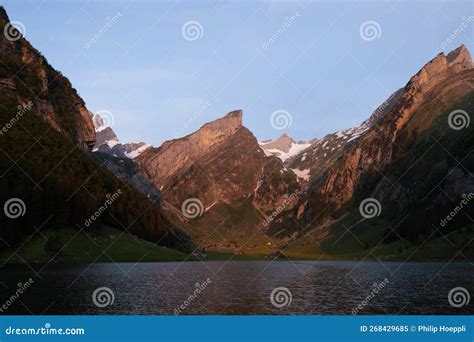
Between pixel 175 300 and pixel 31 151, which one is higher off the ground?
pixel 175 300

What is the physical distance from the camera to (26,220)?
152 metres

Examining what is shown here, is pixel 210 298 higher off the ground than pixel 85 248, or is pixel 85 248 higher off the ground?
pixel 210 298

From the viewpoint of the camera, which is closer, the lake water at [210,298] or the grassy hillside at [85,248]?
the lake water at [210,298]

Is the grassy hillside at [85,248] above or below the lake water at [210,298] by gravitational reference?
below

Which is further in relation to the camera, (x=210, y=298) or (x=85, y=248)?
(x=85, y=248)

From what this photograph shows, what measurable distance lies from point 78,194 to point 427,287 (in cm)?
12533

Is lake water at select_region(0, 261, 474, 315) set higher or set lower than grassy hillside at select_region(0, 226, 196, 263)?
higher

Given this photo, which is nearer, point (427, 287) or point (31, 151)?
point (427, 287)

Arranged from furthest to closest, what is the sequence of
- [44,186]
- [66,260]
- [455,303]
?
[44,186]
[66,260]
[455,303]

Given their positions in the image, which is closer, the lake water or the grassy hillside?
the lake water
